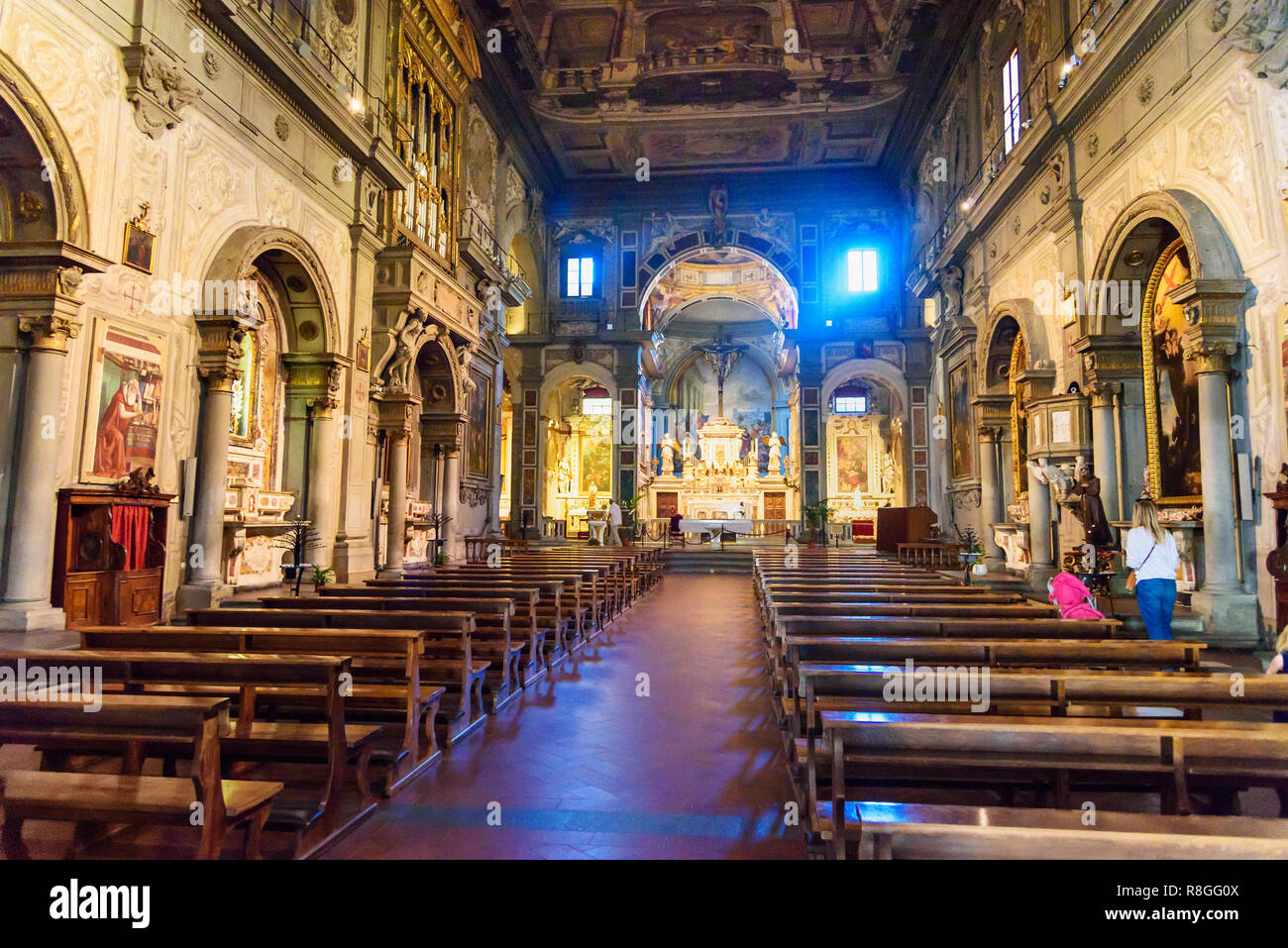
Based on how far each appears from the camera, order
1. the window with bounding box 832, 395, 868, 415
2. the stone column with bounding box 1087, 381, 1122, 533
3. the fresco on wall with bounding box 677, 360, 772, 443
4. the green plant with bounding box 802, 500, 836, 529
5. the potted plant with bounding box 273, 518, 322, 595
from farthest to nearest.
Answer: the fresco on wall with bounding box 677, 360, 772, 443
the window with bounding box 832, 395, 868, 415
the green plant with bounding box 802, 500, 836, 529
the potted plant with bounding box 273, 518, 322, 595
the stone column with bounding box 1087, 381, 1122, 533

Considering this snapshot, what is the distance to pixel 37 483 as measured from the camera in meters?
6.34

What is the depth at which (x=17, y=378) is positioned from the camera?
650 centimetres

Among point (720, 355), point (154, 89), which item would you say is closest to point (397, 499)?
point (154, 89)

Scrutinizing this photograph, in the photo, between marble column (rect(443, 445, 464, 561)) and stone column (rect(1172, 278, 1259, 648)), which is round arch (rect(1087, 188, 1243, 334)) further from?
marble column (rect(443, 445, 464, 561))

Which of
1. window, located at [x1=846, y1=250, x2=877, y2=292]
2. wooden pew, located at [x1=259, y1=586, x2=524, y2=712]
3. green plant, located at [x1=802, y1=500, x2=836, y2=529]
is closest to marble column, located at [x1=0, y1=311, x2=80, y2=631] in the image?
wooden pew, located at [x1=259, y1=586, x2=524, y2=712]

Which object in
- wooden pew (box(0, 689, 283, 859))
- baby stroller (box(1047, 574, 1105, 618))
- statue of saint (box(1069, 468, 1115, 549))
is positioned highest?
statue of saint (box(1069, 468, 1115, 549))

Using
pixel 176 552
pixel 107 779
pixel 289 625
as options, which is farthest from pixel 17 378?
pixel 107 779

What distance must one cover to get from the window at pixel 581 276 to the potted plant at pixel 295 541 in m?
14.5

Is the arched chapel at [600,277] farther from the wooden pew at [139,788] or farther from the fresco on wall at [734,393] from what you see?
the fresco on wall at [734,393]

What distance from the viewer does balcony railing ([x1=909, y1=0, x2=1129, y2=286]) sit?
977 cm

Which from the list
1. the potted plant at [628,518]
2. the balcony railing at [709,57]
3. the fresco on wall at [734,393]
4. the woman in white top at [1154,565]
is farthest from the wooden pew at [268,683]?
the fresco on wall at [734,393]

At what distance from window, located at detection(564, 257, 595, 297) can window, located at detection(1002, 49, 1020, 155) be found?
12.9 m

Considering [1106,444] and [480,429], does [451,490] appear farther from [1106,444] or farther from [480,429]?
[1106,444]

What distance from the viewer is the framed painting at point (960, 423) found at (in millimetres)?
16609
